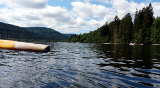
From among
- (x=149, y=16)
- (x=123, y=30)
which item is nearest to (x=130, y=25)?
(x=123, y=30)

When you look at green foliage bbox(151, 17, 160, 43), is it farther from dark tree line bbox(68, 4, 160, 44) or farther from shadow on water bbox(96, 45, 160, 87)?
shadow on water bbox(96, 45, 160, 87)

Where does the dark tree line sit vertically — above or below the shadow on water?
above

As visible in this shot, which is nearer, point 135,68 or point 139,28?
point 135,68

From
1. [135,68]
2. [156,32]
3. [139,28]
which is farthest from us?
[139,28]

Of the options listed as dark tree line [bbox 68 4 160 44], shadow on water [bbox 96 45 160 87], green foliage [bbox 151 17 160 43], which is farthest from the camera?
dark tree line [bbox 68 4 160 44]

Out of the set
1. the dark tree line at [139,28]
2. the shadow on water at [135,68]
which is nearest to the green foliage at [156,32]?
the dark tree line at [139,28]

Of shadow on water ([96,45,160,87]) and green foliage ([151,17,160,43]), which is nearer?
shadow on water ([96,45,160,87])

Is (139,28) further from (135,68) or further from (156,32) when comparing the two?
(135,68)

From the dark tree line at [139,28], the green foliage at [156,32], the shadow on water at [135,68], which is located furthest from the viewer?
the dark tree line at [139,28]

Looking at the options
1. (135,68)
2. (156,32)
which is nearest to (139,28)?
(156,32)

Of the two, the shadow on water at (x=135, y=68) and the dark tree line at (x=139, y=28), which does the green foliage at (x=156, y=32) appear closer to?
the dark tree line at (x=139, y=28)

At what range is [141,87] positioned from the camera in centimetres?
1195

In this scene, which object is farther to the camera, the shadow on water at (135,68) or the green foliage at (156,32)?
the green foliage at (156,32)

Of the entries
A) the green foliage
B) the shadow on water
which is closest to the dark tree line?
the green foliage
